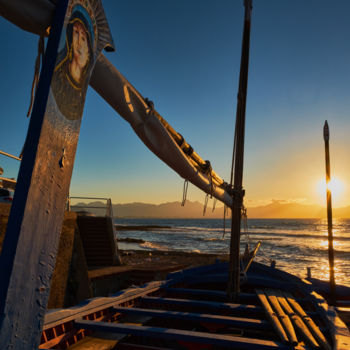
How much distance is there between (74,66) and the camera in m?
1.92

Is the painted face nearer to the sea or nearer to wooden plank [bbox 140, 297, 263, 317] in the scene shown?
wooden plank [bbox 140, 297, 263, 317]

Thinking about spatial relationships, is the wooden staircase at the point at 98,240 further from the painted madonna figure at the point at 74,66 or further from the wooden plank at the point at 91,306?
the painted madonna figure at the point at 74,66

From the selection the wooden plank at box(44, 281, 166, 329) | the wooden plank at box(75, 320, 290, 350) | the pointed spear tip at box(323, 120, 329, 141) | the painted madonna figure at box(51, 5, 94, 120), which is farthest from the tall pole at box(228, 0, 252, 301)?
the pointed spear tip at box(323, 120, 329, 141)

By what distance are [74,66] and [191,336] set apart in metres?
3.23

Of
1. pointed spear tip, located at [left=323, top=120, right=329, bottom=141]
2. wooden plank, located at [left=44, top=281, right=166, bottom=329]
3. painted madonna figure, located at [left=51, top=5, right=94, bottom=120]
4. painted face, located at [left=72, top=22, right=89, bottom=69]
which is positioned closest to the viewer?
painted madonna figure, located at [left=51, top=5, right=94, bottom=120]

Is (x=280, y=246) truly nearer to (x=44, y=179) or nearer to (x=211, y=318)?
(x=211, y=318)

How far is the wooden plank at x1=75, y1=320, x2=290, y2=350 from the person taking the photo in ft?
10.4

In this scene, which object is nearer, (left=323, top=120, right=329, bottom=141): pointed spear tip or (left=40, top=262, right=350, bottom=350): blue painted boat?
(left=40, top=262, right=350, bottom=350): blue painted boat

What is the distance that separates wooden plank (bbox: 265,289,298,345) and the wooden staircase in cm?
835

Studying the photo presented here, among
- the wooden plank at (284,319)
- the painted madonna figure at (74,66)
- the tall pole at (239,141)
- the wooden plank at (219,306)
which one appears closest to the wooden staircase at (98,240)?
the wooden plank at (219,306)

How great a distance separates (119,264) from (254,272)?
7.00 meters

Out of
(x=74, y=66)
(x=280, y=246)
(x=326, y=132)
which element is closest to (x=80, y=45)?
(x=74, y=66)

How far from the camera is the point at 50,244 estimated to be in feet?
5.90

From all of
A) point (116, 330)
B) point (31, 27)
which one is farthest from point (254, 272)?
point (31, 27)
